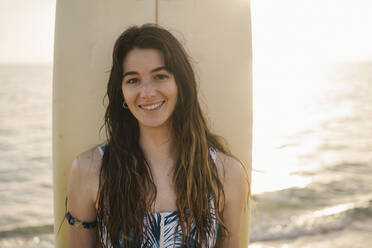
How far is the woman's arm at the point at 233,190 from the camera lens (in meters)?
1.96

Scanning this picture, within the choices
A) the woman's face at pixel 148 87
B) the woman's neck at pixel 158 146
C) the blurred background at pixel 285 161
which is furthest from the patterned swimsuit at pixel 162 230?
the blurred background at pixel 285 161

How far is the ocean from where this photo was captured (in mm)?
4527

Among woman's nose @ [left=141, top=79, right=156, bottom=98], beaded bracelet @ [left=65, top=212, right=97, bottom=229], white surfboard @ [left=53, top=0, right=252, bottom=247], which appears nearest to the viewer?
woman's nose @ [left=141, top=79, right=156, bottom=98]

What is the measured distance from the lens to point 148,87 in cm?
178

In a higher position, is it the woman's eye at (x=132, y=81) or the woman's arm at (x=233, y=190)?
the woman's eye at (x=132, y=81)

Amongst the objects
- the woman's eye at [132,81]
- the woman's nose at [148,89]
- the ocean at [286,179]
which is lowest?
the ocean at [286,179]

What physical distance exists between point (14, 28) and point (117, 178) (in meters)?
20.4

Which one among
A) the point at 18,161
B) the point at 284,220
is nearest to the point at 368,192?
the point at 284,220

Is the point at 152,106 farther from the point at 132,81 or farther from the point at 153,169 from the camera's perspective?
the point at 153,169

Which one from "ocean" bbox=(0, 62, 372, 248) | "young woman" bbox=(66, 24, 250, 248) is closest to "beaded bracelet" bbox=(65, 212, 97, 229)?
"young woman" bbox=(66, 24, 250, 248)

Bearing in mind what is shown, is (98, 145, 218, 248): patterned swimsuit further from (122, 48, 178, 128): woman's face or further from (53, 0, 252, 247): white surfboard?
(53, 0, 252, 247): white surfboard

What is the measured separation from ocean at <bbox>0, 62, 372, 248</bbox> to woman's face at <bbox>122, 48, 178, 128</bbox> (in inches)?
112

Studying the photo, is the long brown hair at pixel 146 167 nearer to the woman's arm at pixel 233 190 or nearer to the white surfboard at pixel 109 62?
the woman's arm at pixel 233 190


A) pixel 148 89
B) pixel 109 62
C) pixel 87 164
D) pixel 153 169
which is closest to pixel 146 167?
pixel 153 169
